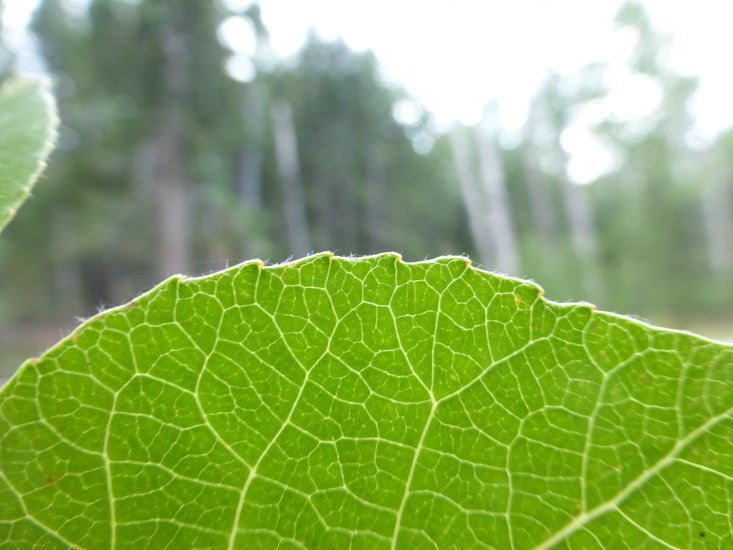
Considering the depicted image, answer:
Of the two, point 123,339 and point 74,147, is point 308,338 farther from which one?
point 74,147

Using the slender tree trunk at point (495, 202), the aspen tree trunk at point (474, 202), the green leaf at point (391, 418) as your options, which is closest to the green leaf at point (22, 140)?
the green leaf at point (391, 418)

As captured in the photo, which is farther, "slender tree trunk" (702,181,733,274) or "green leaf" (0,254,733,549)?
"slender tree trunk" (702,181,733,274)

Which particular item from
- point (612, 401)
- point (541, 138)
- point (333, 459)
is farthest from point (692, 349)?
point (541, 138)

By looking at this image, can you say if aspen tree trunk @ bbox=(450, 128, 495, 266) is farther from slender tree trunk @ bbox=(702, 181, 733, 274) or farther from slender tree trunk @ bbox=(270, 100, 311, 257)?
slender tree trunk @ bbox=(702, 181, 733, 274)

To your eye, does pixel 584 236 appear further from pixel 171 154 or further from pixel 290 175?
pixel 171 154

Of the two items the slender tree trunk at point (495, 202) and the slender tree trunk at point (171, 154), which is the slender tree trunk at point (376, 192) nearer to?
the slender tree trunk at point (495, 202)

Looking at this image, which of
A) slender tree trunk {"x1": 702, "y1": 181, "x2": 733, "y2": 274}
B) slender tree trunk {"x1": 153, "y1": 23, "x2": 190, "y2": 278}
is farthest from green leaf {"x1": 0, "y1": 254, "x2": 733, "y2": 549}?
slender tree trunk {"x1": 702, "y1": 181, "x2": 733, "y2": 274}

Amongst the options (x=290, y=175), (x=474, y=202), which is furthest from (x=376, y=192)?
(x=474, y=202)
